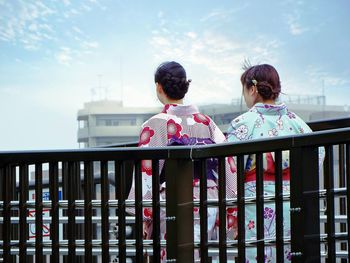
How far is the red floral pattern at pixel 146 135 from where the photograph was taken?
2.22 m

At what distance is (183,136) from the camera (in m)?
2.24

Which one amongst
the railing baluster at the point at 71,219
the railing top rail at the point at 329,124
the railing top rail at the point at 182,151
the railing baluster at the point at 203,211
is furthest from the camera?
the railing top rail at the point at 329,124

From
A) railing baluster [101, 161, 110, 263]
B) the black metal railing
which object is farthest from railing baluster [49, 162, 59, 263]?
railing baluster [101, 161, 110, 263]

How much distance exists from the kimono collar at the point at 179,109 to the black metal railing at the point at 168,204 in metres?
0.37

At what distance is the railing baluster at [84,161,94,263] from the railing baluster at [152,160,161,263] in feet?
0.66

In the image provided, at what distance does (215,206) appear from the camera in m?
1.90

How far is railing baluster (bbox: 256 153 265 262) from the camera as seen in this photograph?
183 centimetres

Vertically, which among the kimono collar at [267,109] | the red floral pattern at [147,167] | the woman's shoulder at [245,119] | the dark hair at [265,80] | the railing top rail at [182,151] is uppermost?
the dark hair at [265,80]

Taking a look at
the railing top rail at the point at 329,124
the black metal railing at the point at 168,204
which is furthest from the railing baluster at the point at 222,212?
the railing top rail at the point at 329,124

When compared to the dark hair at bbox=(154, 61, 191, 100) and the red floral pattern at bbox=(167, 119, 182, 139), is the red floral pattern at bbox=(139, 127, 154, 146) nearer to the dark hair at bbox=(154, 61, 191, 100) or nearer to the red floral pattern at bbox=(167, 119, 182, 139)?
the red floral pattern at bbox=(167, 119, 182, 139)

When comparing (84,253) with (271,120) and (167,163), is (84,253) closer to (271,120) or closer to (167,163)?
(167,163)

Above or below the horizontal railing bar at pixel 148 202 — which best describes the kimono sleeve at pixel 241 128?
above

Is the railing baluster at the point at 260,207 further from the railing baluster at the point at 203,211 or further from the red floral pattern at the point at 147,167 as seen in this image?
the red floral pattern at the point at 147,167

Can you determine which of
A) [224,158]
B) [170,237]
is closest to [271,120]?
[224,158]
